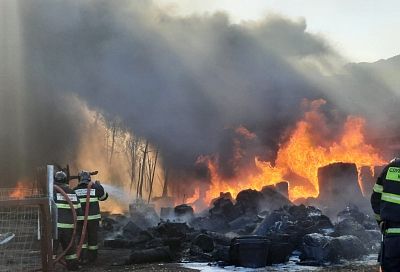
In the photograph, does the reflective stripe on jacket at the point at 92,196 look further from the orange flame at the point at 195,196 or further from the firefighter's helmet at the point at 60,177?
the orange flame at the point at 195,196

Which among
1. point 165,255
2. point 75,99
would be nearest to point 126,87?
point 75,99

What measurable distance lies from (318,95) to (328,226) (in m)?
14.5

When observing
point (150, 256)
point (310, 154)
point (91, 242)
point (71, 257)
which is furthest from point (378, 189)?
point (310, 154)

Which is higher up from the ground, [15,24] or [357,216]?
[15,24]

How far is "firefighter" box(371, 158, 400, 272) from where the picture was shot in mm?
4410

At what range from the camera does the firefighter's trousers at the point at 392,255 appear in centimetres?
439

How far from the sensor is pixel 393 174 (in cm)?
460

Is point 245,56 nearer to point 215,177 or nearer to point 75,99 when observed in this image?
point 215,177

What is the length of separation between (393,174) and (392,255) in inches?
31.0

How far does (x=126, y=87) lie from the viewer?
74.8 feet

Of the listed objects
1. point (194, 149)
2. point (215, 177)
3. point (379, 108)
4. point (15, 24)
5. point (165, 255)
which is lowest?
point (165, 255)

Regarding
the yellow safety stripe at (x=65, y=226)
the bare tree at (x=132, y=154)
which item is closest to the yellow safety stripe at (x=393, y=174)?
the yellow safety stripe at (x=65, y=226)

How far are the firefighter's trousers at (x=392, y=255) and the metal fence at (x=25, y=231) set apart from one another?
138 inches

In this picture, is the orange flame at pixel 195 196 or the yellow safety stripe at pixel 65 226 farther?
the orange flame at pixel 195 196
